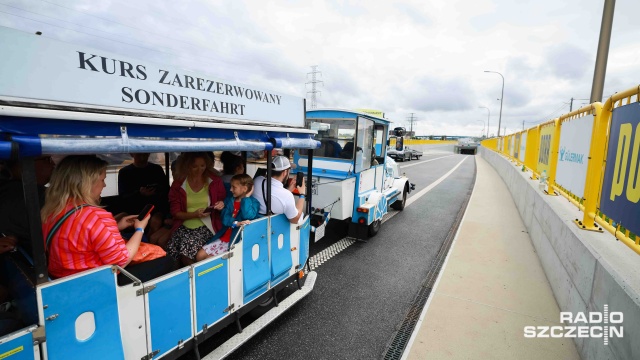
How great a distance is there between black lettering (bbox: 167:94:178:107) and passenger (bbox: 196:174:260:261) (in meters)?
1.08

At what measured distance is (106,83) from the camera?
72.2 inches

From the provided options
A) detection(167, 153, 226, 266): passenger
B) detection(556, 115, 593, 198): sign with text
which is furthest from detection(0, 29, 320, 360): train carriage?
detection(556, 115, 593, 198): sign with text

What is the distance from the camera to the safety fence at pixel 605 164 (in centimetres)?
241

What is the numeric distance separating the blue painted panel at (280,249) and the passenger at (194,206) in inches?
24.8

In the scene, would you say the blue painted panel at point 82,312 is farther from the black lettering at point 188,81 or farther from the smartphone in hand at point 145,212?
the black lettering at point 188,81

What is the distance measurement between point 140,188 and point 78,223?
2399 mm

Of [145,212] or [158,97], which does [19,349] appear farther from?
[158,97]

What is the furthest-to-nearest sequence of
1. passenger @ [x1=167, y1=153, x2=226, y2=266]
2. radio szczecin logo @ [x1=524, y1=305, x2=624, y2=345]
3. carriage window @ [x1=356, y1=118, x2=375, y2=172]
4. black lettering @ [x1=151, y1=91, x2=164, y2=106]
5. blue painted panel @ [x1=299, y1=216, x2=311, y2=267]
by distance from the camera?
1. carriage window @ [x1=356, y1=118, x2=375, y2=172]
2. blue painted panel @ [x1=299, y1=216, x2=311, y2=267]
3. passenger @ [x1=167, y1=153, x2=226, y2=266]
4. radio szczecin logo @ [x1=524, y1=305, x2=624, y2=345]
5. black lettering @ [x1=151, y1=91, x2=164, y2=106]

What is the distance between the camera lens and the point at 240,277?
9.65 feet

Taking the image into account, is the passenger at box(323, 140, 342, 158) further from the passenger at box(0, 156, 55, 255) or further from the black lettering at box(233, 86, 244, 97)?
the passenger at box(0, 156, 55, 255)

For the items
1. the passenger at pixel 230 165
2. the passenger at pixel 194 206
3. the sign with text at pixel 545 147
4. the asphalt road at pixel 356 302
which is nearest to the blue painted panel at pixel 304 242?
the asphalt road at pixel 356 302

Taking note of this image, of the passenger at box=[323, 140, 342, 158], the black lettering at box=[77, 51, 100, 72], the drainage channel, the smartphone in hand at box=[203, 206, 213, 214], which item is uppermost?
the black lettering at box=[77, 51, 100, 72]

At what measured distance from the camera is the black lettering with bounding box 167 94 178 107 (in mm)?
2182

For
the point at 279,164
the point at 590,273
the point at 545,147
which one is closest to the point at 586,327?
the point at 590,273
